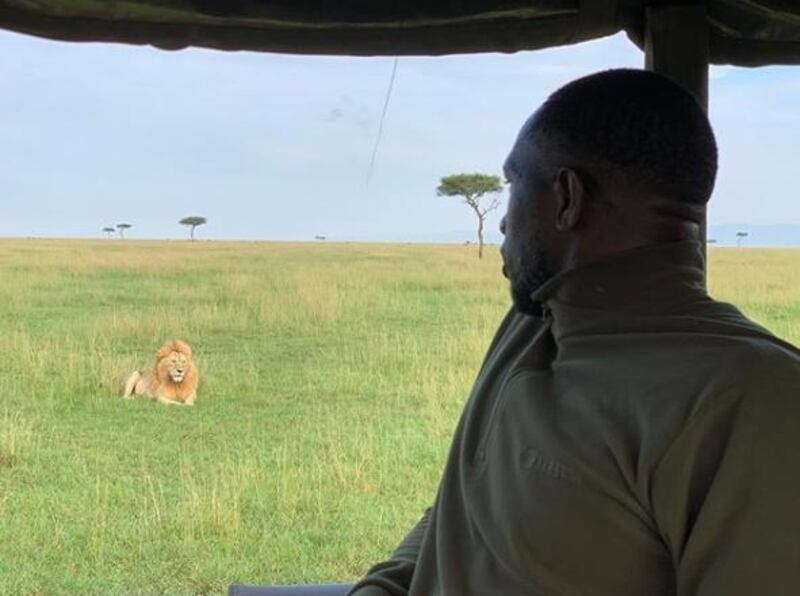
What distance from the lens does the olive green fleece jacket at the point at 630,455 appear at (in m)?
0.76

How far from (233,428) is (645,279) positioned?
408cm

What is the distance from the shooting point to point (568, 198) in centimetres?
94

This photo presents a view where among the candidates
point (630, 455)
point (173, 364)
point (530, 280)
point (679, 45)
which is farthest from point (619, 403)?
point (173, 364)

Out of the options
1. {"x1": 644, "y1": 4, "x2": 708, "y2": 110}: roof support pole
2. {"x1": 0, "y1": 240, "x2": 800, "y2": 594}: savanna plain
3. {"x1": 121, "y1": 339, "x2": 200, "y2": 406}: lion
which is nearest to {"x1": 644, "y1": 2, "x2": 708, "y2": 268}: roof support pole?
{"x1": 644, "y1": 4, "x2": 708, "y2": 110}: roof support pole

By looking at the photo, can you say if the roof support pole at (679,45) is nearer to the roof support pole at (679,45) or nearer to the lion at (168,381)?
the roof support pole at (679,45)

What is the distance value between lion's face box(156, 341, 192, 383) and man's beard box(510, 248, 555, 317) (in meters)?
4.41

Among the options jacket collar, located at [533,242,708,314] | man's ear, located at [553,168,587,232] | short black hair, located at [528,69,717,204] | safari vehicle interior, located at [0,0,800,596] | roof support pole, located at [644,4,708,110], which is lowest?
jacket collar, located at [533,242,708,314]

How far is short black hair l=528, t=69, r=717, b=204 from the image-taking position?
35.3 inches

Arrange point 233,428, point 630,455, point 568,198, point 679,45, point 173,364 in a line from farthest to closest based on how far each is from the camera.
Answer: point 173,364 → point 233,428 → point 679,45 → point 568,198 → point 630,455

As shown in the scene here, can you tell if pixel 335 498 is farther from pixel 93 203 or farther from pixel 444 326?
pixel 444 326

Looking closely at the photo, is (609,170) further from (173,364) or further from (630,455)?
(173,364)

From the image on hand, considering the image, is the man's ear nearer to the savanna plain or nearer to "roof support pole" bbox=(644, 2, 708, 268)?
"roof support pole" bbox=(644, 2, 708, 268)

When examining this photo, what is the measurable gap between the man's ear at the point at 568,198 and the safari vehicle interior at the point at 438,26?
72 centimetres

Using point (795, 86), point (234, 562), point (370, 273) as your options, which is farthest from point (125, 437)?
point (370, 273)
